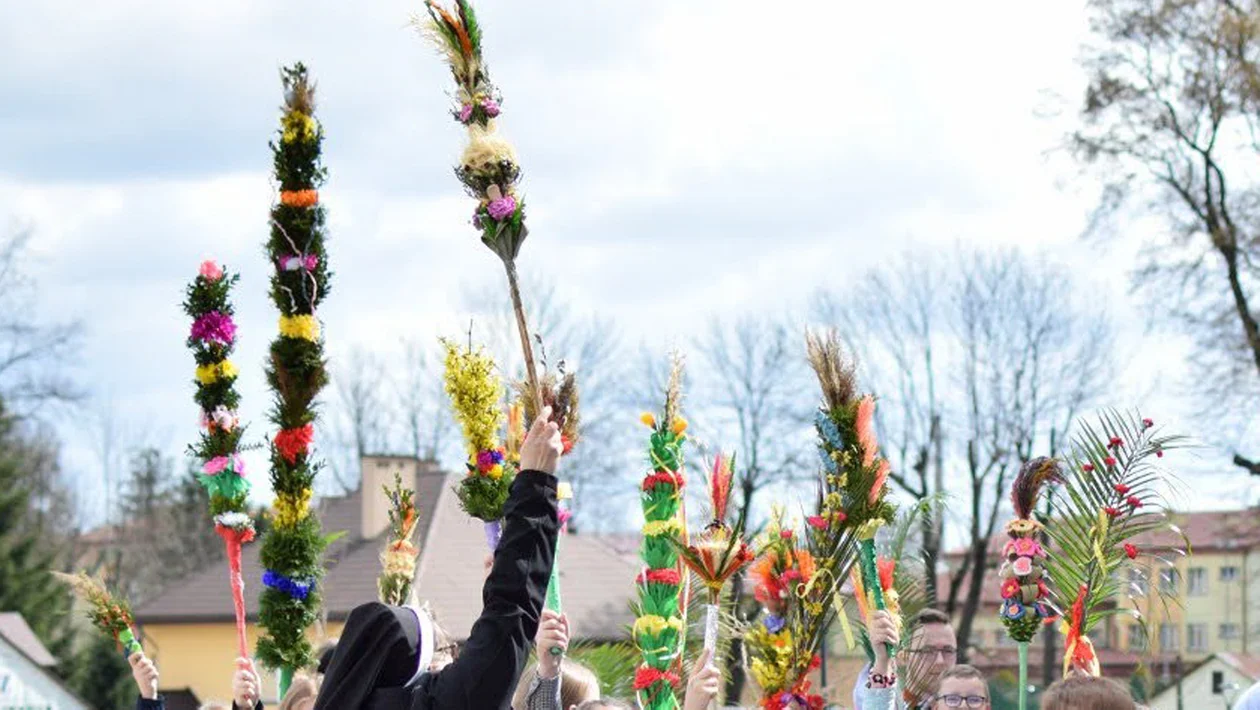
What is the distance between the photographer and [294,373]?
9.52 m

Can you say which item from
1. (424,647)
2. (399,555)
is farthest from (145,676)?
(424,647)

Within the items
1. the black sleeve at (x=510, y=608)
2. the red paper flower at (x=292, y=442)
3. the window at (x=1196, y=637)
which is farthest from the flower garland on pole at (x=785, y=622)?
the window at (x=1196, y=637)

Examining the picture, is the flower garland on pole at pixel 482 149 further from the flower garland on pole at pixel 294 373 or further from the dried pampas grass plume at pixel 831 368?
the flower garland on pole at pixel 294 373

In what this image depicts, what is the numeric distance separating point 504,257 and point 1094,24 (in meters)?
19.7

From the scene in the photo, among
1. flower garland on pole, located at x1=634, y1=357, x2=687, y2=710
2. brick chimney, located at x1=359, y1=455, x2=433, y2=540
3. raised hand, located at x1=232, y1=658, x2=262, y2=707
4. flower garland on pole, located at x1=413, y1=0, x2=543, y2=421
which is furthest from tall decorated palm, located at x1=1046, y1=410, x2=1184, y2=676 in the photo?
brick chimney, located at x1=359, y1=455, x2=433, y2=540

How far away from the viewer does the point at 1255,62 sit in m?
22.7

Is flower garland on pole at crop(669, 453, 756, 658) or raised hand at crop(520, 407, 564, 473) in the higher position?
raised hand at crop(520, 407, 564, 473)

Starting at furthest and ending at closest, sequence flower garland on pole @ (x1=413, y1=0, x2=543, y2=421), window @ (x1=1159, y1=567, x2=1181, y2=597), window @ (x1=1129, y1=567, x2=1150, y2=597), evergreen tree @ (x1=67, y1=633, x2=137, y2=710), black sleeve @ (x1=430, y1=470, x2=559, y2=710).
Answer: evergreen tree @ (x1=67, y1=633, x2=137, y2=710)
window @ (x1=1159, y1=567, x2=1181, y2=597)
window @ (x1=1129, y1=567, x2=1150, y2=597)
flower garland on pole @ (x1=413, y1=0, x2=543, y2=421)
black sleeve @ (x1=430, y1=470, x2=559, y2=710)

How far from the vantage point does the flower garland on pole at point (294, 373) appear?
9.48 meters

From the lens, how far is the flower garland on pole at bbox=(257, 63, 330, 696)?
948 cm

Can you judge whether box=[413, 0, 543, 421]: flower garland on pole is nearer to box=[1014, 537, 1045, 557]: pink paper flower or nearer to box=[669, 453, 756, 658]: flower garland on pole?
box=[669, 453, 756, 658]: flower garland on pole

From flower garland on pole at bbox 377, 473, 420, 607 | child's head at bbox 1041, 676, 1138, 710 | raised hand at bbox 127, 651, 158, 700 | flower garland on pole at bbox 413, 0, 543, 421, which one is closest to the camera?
child's head at bbox 1041, 676, 1138, 710

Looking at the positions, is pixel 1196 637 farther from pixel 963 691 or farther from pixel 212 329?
pixel 963 691

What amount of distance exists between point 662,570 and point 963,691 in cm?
145
